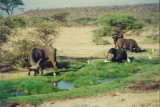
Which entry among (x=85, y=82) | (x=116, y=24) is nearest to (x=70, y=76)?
(x=85, y=82)

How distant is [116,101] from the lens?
853 cm

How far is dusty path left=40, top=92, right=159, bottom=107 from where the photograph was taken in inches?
321

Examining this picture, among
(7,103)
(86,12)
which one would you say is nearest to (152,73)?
(7,103)

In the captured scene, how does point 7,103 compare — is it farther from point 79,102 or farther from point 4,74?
point 4,74

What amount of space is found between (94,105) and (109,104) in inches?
21.2

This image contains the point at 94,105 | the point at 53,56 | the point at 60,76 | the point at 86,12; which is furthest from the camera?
the point at 86,12

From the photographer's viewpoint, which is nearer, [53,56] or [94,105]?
[94,105]

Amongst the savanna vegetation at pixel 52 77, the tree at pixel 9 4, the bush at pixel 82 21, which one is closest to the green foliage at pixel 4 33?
the savanna vegetation at pixel 52 77

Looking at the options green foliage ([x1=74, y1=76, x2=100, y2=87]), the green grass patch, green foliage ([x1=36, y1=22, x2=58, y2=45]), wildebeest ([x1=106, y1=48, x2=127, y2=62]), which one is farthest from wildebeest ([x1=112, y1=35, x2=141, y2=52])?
green foliage ([x1=74, y1=76, x2=100, y2=87])

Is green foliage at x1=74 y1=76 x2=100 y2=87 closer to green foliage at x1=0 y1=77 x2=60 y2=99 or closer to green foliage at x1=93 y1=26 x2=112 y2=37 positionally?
green foliage at x1=0 y1=77 x2=60 y2=99

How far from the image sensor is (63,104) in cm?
850

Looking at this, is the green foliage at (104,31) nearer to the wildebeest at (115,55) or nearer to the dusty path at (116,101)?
the wildebeest at (115,55)

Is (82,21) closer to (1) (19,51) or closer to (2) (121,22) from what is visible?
(2) (121,22)

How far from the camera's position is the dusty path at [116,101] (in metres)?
8.15
